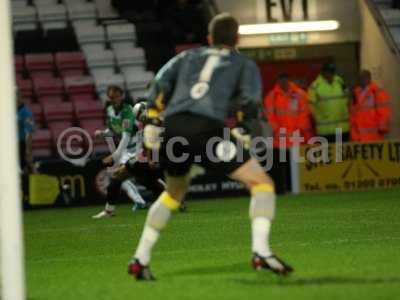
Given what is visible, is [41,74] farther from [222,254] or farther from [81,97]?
[222,254]

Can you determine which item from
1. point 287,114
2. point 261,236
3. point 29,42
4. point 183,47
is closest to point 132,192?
point 287,114

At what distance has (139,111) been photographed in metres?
16.8

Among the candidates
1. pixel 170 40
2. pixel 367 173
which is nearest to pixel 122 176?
pixel 367 173

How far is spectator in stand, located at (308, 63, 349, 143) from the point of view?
72.2ft

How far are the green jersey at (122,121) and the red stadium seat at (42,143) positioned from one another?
4.97 meters

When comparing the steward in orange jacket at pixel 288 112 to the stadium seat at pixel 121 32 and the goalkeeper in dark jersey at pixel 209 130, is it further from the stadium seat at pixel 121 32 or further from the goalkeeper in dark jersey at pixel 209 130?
the goalkeeper in dark jersey at pixel 209 130

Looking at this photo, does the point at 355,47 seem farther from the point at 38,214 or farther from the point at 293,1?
the point at 38,214

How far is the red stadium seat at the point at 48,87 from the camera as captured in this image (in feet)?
79.3

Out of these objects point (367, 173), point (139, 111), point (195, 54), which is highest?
point (195, 54)

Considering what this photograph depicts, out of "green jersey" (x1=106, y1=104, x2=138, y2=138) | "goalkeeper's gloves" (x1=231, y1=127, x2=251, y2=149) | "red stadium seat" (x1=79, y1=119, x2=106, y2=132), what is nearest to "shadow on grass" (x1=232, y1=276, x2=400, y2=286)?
"goalkeeper's gloves" (x1=231, y1=127, x2=251, y2=149)

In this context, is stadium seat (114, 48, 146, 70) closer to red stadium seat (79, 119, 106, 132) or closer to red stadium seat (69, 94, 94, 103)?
red stadium seat (69, 94, 94, 103)

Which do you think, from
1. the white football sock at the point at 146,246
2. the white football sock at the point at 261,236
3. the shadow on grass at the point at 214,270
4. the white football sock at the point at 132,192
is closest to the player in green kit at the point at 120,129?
the white football sock at the point at 132,192

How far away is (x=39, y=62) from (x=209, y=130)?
611 inches

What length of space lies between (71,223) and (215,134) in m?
7.66
